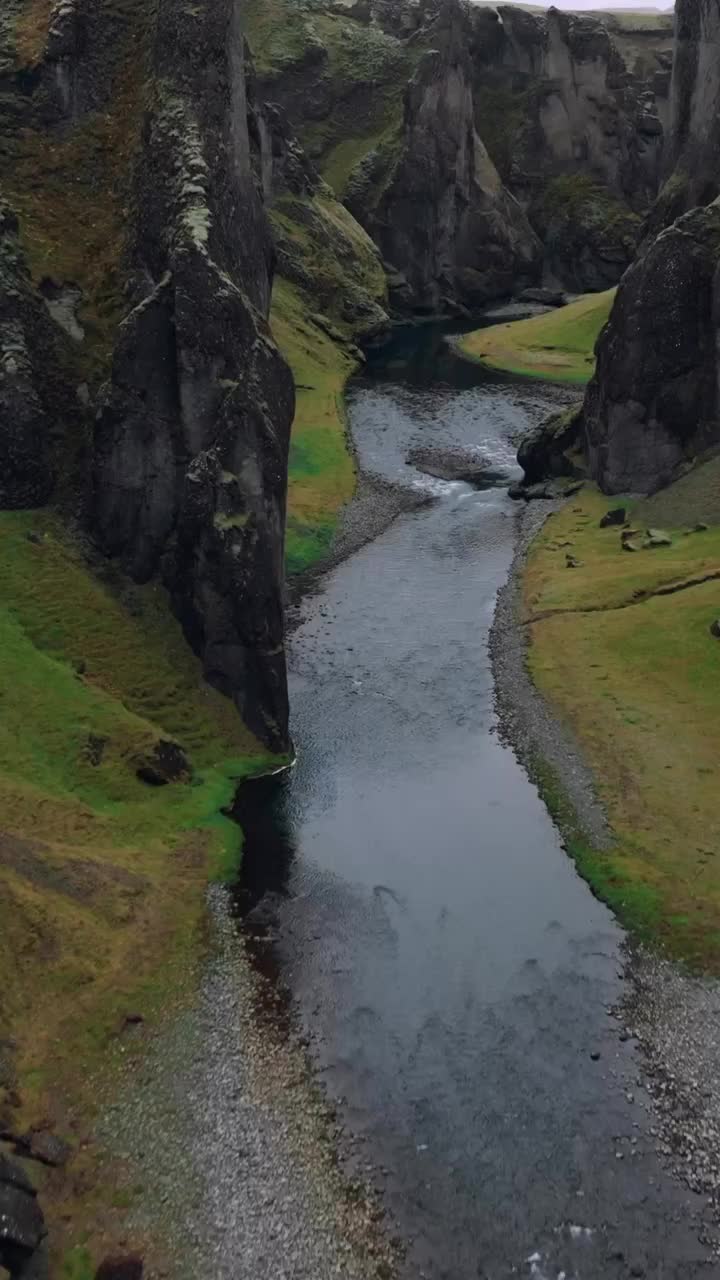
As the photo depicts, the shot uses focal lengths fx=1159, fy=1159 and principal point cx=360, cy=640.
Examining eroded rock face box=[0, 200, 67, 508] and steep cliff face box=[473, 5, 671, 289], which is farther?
steep cliff face box=[473, 5, 671, 289]

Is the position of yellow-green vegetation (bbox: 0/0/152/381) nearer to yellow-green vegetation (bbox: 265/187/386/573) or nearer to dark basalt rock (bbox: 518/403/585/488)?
yellow-green vegetation (bbox: 265/187/386/573)

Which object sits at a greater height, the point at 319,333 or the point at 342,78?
the point at 342,78

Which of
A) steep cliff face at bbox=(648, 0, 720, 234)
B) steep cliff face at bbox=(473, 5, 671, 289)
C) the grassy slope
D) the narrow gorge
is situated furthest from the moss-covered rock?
the grassy slope

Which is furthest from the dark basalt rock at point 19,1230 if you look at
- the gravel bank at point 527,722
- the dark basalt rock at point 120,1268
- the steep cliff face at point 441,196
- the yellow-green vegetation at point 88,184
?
the steep cliff face at point 441,196

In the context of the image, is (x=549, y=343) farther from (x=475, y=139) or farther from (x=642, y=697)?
(x=642, y=697)

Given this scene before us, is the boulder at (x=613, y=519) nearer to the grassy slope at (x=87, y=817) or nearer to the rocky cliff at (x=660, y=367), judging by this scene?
the rocky cliff at (x=660, y=367)

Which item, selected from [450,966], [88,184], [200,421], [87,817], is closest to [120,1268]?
[450,966]
